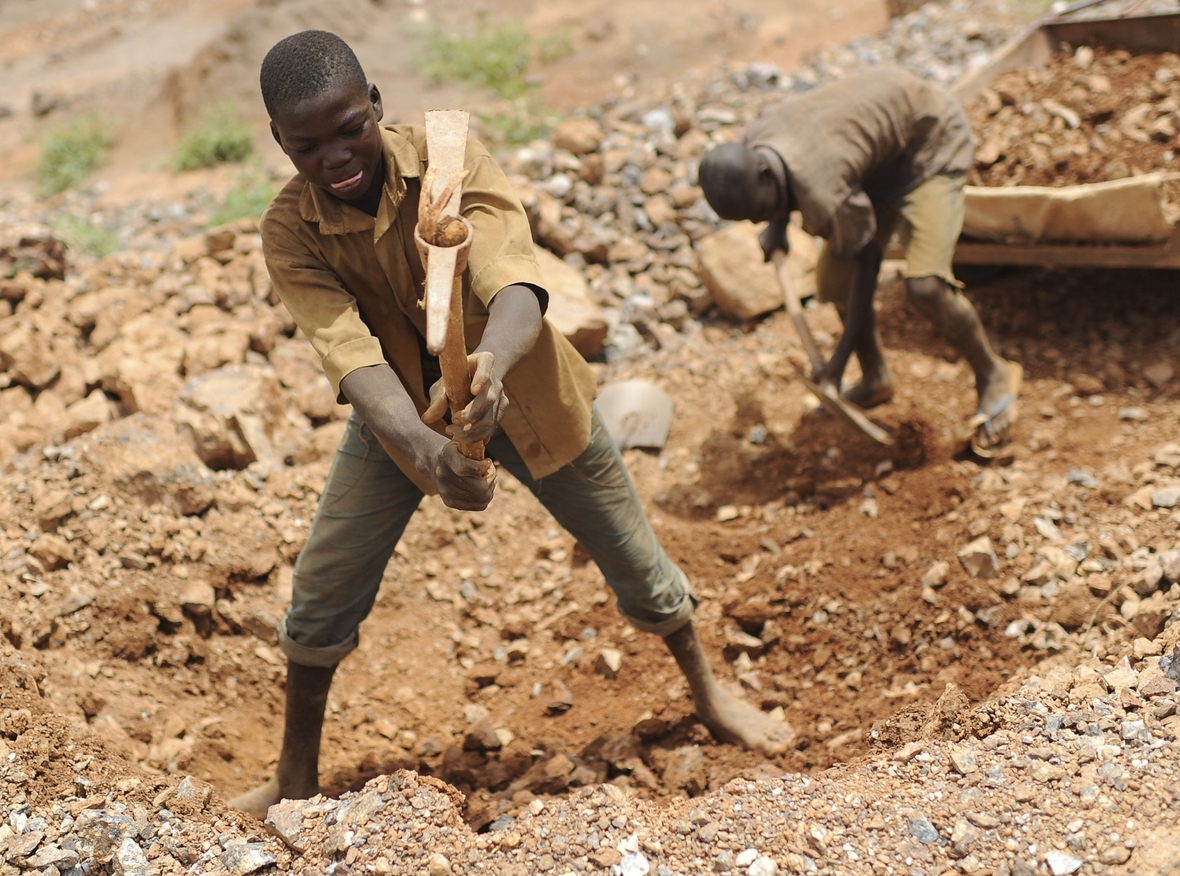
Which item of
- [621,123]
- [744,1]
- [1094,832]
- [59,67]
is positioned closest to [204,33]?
[59,67]

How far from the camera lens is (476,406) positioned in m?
1.60

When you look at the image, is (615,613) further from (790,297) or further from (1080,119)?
(1080,119)

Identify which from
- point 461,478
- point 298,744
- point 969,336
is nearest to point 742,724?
point 298,744

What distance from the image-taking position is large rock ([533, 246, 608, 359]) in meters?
4.49

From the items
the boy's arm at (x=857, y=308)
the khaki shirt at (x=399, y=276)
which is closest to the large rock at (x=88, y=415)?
the khaki shirt at (x=399, y=276)

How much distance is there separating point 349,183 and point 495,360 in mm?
479

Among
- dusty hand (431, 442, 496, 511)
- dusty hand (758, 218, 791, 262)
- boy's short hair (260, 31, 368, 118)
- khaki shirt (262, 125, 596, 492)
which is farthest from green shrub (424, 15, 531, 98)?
dusty hand (431, 442, 496, 511)

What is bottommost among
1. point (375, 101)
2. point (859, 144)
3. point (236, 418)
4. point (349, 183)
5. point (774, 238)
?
point (236, 418)

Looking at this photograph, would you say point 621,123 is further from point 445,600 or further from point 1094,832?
point 1094,832

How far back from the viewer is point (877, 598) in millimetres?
3207

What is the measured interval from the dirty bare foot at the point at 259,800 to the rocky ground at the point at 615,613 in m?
0.18

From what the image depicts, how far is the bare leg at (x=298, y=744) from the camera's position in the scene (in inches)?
102

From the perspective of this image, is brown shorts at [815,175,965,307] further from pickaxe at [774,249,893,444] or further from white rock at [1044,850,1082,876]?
white rock at [1044,850,1082,876]

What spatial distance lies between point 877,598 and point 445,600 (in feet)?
4.75
